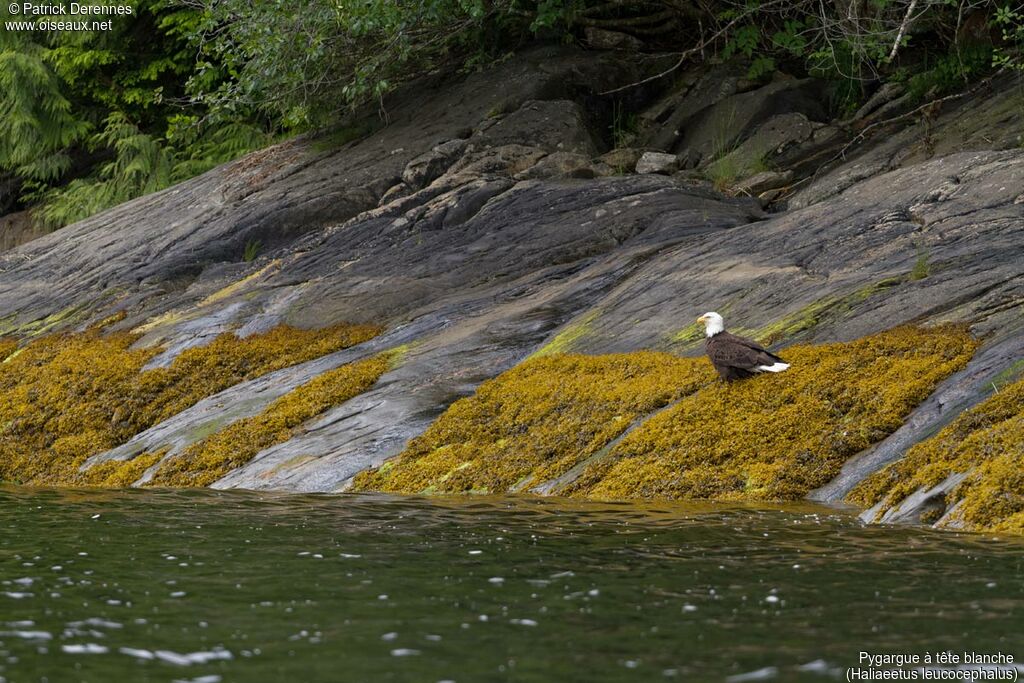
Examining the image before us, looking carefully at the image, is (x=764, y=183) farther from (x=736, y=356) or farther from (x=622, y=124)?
(x=736, y=356)

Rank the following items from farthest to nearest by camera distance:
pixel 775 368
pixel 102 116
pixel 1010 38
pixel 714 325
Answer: pixel 102 116 → pixel 1010 38 → pixel 714 325 → pixel 775 368

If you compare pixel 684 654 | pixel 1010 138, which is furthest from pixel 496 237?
pixel 684 654

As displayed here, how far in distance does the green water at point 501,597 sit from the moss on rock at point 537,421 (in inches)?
89.5

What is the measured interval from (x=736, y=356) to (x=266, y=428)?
648 cm

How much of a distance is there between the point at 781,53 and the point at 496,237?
29.0ft

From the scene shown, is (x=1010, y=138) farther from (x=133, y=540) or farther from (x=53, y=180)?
(x=53, y=180)

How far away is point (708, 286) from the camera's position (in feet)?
52.4

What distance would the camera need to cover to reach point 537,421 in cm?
1422

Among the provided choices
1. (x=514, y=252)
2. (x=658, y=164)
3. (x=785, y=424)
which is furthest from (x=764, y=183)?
(x=785, y=424)

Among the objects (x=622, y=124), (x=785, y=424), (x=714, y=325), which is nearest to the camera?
(x=785, y=424)

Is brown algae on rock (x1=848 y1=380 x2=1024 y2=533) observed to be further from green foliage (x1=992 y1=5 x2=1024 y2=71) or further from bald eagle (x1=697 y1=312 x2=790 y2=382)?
green foliage (x1=992 y1=5 x2=1024 y2=71)

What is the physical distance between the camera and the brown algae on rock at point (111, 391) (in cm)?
1780

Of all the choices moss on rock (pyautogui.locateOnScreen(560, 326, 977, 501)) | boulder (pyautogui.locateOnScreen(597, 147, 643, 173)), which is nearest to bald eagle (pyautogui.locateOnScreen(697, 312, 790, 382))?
moss on rock (pyautogui.locateOnScreen(560, 326, 977, 501))

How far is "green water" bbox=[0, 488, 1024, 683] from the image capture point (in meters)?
6.26
